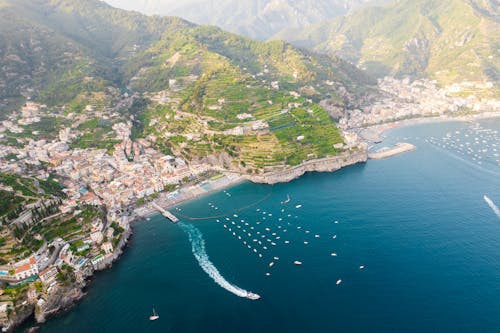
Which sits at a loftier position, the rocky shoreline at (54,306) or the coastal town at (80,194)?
the coastal town at (80,194)

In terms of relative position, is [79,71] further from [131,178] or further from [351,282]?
[351,282]

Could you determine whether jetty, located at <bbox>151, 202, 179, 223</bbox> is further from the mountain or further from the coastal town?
the mountain

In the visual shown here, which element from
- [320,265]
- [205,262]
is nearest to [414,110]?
[320,265]

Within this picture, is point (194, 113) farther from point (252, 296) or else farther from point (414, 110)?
point (414, 110)

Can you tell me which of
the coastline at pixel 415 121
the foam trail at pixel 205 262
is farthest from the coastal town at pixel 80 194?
the foam trail at pixel 205 262

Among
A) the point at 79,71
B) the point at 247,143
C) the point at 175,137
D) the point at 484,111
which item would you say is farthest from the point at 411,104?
the point at 79,71

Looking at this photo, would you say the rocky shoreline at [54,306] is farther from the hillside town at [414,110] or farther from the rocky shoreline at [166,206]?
the hillside town at [414,110]
